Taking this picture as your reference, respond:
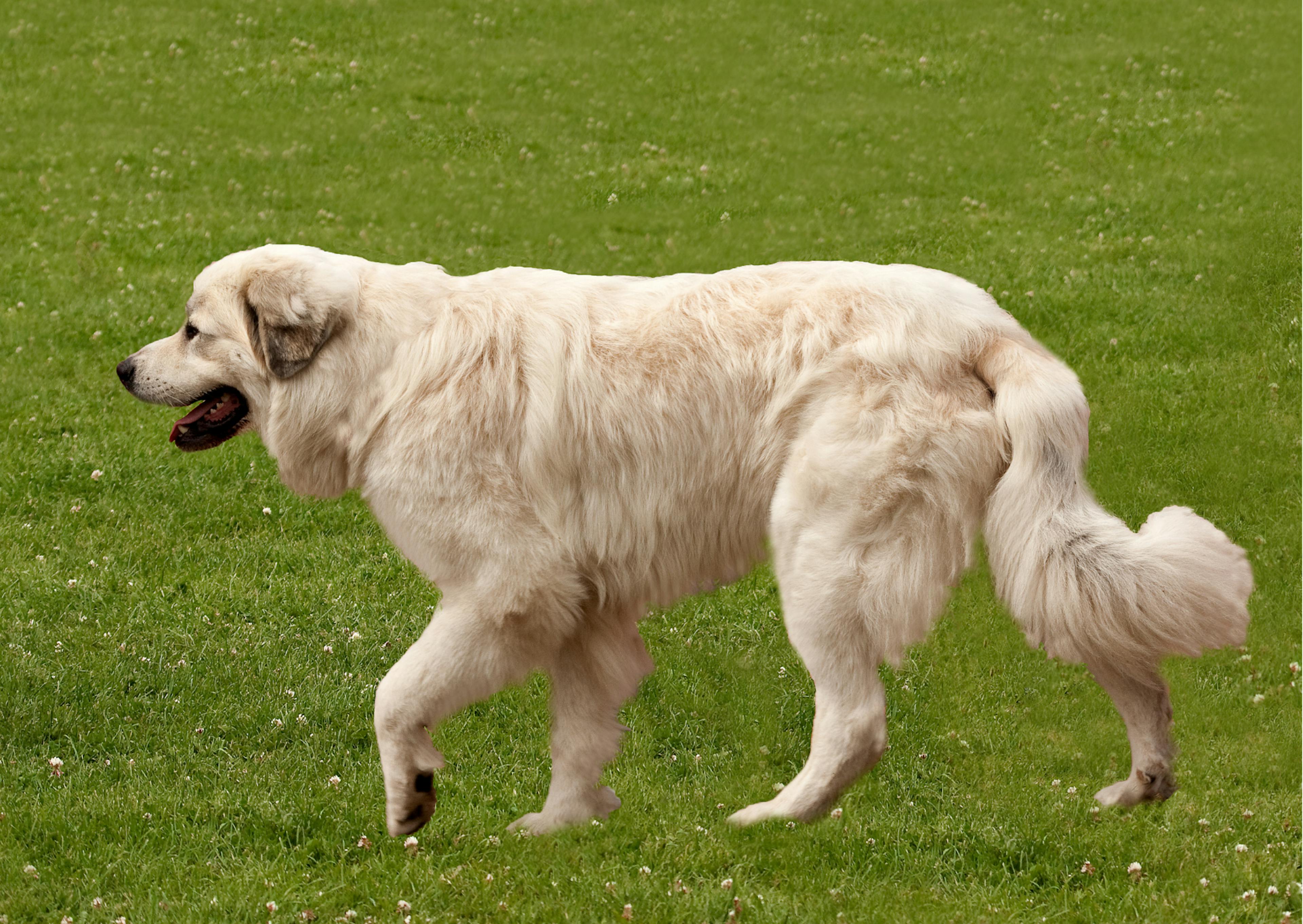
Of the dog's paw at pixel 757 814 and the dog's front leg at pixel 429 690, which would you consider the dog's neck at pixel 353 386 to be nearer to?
the dog's front leg at pixel 429 690

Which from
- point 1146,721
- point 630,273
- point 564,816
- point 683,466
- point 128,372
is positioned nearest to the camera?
point 1146,721

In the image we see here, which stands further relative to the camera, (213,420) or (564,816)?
(564,816)

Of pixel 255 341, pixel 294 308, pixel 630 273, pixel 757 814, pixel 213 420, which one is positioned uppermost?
pixel 294 308

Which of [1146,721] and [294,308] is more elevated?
[294,308]

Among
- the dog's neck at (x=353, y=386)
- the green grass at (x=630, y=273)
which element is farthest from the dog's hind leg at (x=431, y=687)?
the dog's neck at (x=353, y=386)

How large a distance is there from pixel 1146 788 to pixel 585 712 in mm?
2046

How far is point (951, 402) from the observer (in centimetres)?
469

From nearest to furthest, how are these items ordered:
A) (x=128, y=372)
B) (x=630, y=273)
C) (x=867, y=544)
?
(x=867, y=544)
(x=128, y=372)
(x=630, y=273)

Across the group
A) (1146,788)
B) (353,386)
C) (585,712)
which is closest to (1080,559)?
(1146,788)

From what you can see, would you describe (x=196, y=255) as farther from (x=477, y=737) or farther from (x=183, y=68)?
(x=477, y=737)

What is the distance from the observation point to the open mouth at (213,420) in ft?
17.6

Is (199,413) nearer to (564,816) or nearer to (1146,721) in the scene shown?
(564,816)

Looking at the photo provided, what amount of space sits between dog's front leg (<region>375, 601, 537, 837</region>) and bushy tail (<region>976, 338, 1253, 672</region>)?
172 cm

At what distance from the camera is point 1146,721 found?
15.9 ft
